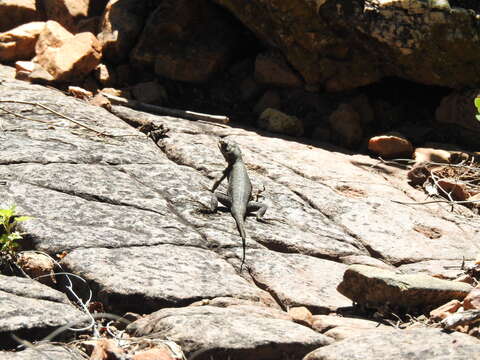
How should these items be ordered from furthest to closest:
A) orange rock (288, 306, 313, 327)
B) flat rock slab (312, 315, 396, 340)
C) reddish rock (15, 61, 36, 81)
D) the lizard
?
reddish rock (15, 61, 36, 81)
the lizard
orange rock (288, 306, 313, 327)
flat rock slab (312, 315, 396, 340)

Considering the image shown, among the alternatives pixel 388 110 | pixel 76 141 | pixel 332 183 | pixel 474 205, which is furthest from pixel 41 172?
pixel 388 110

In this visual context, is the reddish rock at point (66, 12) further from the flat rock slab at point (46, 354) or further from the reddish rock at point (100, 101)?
the flat rock slab at point (46, 354)

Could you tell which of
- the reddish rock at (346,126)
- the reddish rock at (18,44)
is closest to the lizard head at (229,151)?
the reddish rock at (346,126)

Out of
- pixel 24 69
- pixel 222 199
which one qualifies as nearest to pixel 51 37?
pixel 24 69

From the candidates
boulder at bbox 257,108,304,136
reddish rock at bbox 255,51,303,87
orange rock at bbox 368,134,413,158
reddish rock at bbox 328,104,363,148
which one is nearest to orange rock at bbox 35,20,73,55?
reddish rock at bbox 255,51,303,87

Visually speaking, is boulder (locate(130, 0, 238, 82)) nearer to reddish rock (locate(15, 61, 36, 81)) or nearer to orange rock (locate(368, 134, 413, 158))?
reddish rock (locate(15, 61, 36, 81))
